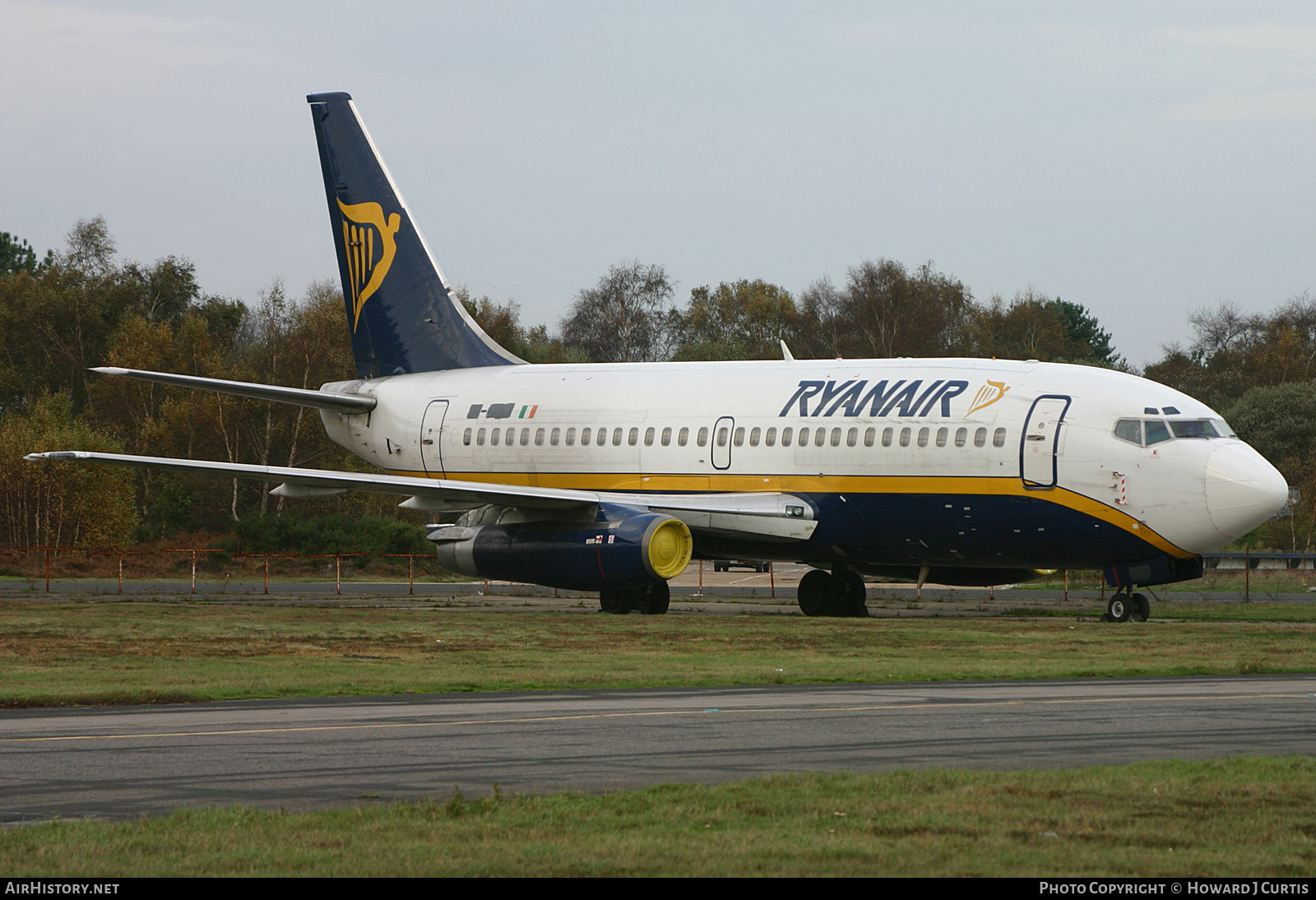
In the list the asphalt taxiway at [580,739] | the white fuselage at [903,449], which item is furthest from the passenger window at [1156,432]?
the asphalt taxiway at [580,739]

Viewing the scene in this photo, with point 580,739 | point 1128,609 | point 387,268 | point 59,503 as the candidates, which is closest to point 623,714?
point 580,739

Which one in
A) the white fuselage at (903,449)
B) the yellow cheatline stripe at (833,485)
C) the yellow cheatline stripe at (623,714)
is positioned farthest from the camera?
the yellow cheatline stripe at (833,485)

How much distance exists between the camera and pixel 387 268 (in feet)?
116

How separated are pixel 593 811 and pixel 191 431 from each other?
6276 cm

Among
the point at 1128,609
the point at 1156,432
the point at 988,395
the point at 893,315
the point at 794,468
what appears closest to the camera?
the point at 1156,432

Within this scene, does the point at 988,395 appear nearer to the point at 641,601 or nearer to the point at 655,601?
the point at 655,601

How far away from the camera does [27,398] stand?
78500 mm

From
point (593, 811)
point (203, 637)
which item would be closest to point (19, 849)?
point (593, 811)

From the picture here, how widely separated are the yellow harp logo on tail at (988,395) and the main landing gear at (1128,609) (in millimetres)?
3520

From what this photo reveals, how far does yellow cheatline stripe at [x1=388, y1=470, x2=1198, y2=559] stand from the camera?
24.9 meters

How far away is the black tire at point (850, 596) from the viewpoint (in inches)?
1168

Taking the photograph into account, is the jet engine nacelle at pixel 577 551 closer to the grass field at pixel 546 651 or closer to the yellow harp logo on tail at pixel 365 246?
the grass field at pixel 546 651

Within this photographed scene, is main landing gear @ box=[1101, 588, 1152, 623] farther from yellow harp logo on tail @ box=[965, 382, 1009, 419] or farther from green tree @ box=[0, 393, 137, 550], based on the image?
green tree @ box=[0, 393, 137, 550]

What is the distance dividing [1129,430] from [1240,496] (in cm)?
184
